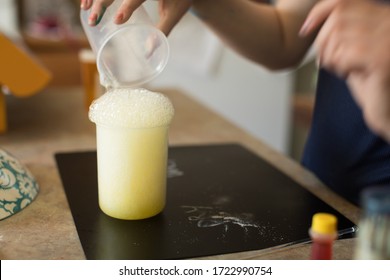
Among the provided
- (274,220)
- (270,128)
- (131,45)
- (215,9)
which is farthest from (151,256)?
(270,128)

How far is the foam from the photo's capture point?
0.77 meters

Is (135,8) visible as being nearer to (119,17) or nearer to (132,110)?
(119,17)

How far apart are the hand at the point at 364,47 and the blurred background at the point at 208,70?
7.45ft

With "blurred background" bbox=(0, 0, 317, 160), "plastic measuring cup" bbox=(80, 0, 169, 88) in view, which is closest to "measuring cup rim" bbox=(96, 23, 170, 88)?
"plastic measuring cup" bbox=(80, 0, 169, 88)

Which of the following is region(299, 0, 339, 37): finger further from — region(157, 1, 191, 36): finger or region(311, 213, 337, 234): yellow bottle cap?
region(157, 1, 191, 36): finger

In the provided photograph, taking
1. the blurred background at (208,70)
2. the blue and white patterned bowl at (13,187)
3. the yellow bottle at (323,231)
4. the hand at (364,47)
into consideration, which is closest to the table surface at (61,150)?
the blue and white patterned bowl at (13,187)

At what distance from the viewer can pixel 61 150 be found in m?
1.18

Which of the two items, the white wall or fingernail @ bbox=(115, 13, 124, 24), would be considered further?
the white wall

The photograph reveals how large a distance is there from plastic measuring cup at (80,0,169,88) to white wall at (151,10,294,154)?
195 centimetres
